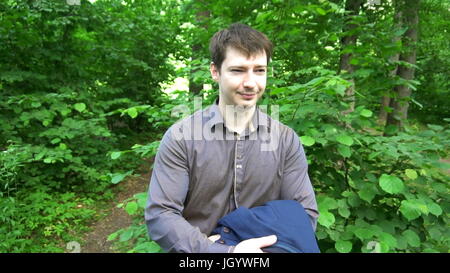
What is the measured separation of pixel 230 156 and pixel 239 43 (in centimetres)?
58

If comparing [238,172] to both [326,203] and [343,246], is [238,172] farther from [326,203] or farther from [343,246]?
[343,246]

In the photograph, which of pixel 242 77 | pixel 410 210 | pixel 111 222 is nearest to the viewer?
pixel 242 77

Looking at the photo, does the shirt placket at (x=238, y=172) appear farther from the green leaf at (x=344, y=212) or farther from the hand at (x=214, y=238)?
the green leaf at (x=344, y=212)

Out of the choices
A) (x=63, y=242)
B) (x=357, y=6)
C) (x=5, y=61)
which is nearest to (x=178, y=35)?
(x=5, y=61)

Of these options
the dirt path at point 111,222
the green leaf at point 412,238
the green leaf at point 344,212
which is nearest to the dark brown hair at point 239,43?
the green leaf at point 344,212

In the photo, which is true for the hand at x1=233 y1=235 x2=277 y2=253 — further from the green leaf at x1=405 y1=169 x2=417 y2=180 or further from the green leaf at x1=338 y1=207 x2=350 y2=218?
the green leaf at x1=405 y1=169 x2=417 y2=180

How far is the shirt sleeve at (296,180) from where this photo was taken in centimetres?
172

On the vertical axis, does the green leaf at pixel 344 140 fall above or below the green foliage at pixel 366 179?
above

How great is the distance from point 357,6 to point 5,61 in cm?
504

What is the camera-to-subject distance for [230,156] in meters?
1.73

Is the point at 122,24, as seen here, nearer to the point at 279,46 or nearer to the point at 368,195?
the point at 279,46

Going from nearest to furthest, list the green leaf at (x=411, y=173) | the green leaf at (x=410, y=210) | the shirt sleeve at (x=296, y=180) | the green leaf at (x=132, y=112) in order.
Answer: the shirt sleeve at (x=296, y=180) → the green leaf at (x=410, y=210) → the green leaf at (x=411, y=173) → the green leaf at (x=132, y=112)

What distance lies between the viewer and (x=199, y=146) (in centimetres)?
168

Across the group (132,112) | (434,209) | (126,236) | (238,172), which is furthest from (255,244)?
(132,112)
